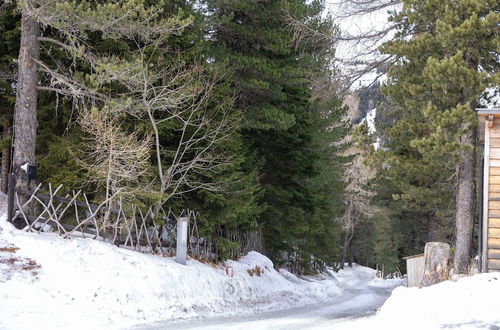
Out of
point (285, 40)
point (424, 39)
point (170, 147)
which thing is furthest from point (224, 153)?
point (424, 39)

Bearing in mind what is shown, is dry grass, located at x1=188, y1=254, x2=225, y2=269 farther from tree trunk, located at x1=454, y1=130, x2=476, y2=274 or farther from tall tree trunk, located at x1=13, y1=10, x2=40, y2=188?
tree trunk, located at x1=454, y1=130, x2=476, y2=274

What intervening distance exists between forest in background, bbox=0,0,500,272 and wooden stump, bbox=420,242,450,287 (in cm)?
402

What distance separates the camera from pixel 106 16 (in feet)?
40.3

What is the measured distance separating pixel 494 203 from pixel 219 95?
827cm

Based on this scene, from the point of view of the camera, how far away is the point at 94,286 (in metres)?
10.9

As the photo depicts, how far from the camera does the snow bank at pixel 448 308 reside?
8352mm

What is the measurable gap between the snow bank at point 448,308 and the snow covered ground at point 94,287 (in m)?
3.99

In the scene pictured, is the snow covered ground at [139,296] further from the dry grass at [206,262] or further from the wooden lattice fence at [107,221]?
the dry grass at [206,262]

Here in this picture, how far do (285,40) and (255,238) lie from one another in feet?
25.0

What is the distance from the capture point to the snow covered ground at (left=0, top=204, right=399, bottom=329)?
387 inches

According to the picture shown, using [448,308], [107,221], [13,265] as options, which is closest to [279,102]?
[107,221]

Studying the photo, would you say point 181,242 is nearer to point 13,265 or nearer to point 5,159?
point 13,265

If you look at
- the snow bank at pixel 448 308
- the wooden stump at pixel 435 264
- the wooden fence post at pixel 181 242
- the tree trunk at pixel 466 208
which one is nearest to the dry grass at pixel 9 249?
the wooden fence post at pixel 181 242

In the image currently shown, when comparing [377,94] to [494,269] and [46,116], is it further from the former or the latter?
[46,116]
